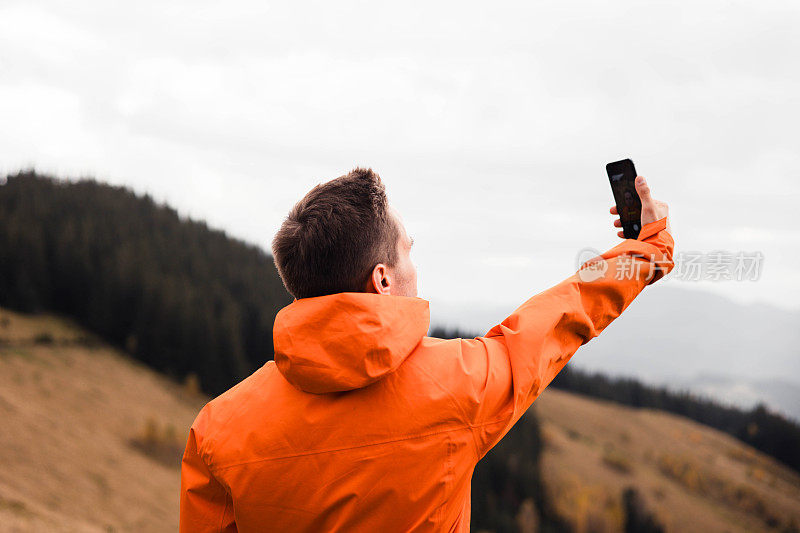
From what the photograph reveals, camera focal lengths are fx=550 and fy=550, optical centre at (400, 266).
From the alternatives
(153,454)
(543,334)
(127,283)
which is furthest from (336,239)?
(127,283)

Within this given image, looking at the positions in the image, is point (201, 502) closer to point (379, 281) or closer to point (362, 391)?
point (362, 391)

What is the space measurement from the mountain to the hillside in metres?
42.7

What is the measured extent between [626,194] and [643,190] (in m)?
0.09

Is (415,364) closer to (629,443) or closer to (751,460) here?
(629,443)

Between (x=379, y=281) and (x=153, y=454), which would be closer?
(x=379, y=281)

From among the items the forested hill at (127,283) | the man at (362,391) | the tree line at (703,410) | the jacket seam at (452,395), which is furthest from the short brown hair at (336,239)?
the tree line at (703,410)

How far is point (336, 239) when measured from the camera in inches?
61.2

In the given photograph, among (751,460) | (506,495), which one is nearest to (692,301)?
(751,460)

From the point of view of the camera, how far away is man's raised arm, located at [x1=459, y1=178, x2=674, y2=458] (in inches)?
61.0

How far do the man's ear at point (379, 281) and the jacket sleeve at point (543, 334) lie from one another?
291mm

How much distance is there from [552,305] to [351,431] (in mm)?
687

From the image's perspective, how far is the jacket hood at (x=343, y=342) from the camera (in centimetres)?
143

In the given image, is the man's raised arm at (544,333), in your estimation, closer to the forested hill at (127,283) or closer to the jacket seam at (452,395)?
the jacket seam at (452,395)

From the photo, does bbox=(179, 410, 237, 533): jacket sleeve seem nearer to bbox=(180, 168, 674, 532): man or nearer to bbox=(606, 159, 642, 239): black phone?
bbox=(180, 168, 674, 532): man
